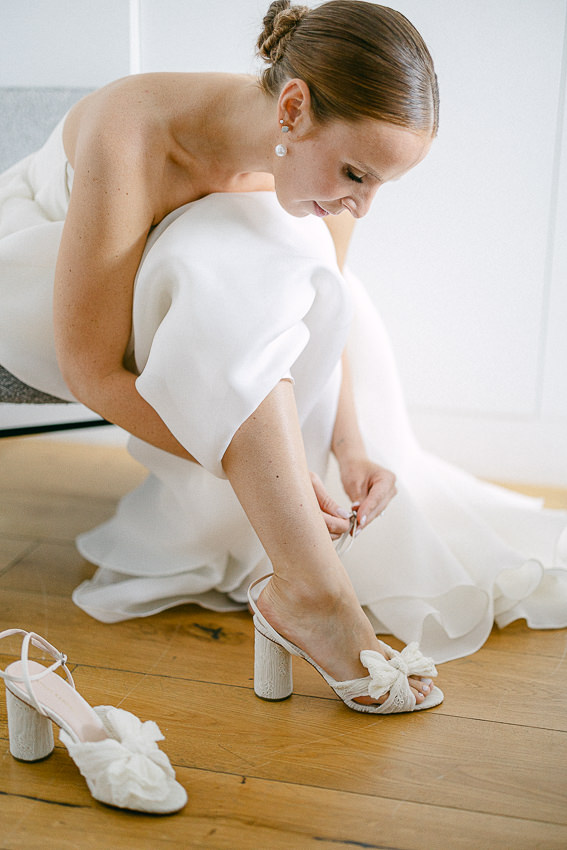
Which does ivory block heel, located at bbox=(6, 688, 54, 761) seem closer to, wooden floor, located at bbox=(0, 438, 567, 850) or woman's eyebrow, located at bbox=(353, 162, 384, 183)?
wooden floor, located at bbox=(0, 438, 567, 850)

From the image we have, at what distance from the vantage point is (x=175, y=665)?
1187 millimetres

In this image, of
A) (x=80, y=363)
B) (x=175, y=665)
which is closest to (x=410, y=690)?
(x=175, y=665)

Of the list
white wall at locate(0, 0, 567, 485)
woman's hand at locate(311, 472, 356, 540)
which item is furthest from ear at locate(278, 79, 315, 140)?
white wall at locate(0, 0, 567, 485)

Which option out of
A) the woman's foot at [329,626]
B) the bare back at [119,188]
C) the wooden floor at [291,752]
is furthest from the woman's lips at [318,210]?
the wooden floor at [291,752]

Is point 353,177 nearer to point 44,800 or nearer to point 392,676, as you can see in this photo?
point 392,676

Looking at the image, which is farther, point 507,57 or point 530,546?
point 507,57

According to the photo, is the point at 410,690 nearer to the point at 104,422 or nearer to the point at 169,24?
the point at 104,422

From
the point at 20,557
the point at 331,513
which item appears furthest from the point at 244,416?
the point at 20,557

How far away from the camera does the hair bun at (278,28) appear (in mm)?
1074

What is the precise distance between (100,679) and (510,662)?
0.58 m

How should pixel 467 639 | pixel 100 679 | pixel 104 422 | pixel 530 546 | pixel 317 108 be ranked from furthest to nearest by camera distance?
pixel 104 422 → pixel 530 546 → pixel 467 639 → pixel 100 679 → pixel 317 108

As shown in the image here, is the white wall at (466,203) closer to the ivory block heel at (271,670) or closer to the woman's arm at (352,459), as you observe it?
the woman's arm at (352,459)

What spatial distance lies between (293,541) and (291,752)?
0.24 m

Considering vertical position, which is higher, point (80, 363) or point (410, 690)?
point (80, 363)
